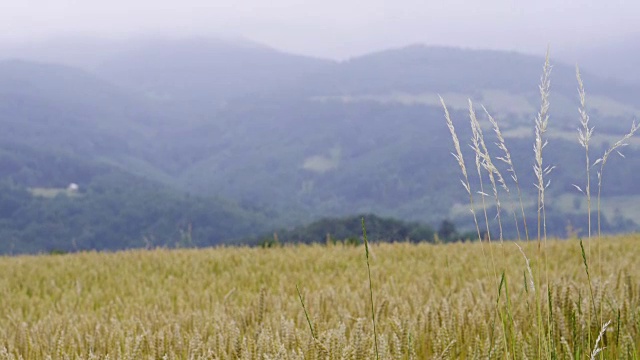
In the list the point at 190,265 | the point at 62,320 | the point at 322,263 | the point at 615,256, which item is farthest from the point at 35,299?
the point at 615,256

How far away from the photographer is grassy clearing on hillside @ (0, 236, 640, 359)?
257cm

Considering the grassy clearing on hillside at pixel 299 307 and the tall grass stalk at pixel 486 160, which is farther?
the grassy clearing on hillside at pixel 299 307

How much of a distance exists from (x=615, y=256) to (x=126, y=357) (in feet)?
19.3

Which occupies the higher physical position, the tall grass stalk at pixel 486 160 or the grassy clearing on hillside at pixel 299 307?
the tall grass stalk at pixel 486 160

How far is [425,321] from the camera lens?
3129 mm

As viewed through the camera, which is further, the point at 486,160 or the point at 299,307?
the point at 299,307

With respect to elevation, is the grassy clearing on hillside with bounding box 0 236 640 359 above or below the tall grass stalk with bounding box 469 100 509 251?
below

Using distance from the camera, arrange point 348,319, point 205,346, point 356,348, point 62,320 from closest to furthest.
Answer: point 356,348 < point 205,346 < point 348,319 < point 62,320

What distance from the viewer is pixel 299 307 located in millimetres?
3906

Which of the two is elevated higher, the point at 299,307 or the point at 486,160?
the point at 486,160

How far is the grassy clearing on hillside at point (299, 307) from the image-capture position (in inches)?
101

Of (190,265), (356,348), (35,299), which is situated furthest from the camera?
(190,265)

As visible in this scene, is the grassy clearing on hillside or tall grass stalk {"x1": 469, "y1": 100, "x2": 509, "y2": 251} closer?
tall grass stalk {"x1": 469, "y1": 100, "x2": 509, "y2": 251}

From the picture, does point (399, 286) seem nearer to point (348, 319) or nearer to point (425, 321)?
point (348, 319)
